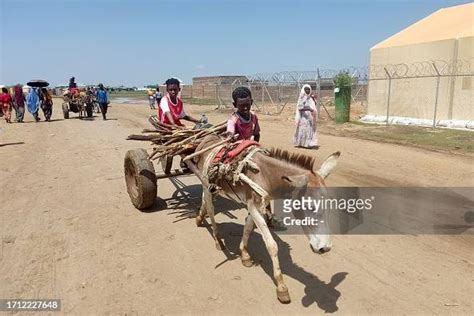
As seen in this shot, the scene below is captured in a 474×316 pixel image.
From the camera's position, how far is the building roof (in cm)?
1808

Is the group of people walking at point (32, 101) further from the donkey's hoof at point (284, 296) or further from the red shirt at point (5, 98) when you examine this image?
the donkey's hoof at point (284, 296)

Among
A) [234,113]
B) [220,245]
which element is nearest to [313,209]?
[220,245]

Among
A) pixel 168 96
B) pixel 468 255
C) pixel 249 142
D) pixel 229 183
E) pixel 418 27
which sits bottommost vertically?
pixel 468 255

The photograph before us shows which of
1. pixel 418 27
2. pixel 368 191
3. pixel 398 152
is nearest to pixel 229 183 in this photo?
pixel 368 191

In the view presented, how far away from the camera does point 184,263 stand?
15.6 ft

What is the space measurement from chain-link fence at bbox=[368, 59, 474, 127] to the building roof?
1.17 m

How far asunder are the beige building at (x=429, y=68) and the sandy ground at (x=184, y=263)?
10828 mm

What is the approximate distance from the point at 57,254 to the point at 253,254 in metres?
2.46

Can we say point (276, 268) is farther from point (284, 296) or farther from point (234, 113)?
point (234, 113)

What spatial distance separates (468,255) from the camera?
4887 millimetres

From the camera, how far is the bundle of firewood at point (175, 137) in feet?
18.5

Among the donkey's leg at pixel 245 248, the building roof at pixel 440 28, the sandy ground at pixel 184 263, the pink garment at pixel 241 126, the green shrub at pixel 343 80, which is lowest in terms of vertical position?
the sandy ground at pixel 184 263

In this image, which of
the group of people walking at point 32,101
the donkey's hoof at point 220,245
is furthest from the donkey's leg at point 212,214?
the group of people walking at point 32,101

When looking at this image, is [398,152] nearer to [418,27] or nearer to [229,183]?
[229,183]
